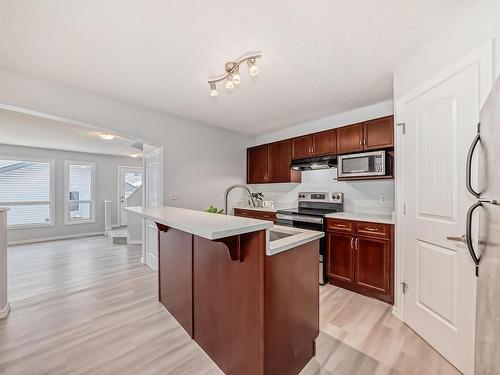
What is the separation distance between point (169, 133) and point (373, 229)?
3.10 meters

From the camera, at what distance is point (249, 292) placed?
52.6 inches

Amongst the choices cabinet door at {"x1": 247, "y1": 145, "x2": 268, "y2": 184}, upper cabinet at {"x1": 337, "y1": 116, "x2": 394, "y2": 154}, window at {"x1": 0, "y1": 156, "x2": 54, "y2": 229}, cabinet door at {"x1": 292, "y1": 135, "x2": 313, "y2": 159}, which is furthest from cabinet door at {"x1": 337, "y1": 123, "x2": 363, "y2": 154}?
window at {"x1": 0, "y1": 156, "x2": 54, "y2": 229}

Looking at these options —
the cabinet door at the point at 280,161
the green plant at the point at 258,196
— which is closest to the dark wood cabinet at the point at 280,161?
the cabinet door at the point at 280,161

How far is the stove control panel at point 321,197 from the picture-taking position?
3479mm

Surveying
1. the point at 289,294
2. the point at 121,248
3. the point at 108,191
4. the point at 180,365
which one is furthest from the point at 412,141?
the point at 108,191

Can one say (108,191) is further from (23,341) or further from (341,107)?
(341,107)

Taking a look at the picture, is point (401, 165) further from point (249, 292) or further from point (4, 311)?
point (4, 311)

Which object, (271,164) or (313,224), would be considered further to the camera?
(271,164)

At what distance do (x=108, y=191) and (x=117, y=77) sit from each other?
540 cm

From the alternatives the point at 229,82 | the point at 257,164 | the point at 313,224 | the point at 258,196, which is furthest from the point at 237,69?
the point at 258,196

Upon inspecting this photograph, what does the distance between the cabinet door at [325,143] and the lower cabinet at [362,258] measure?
3.46ft

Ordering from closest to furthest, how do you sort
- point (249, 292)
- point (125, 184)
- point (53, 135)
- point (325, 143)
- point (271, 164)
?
point (249, 292) < point (325, 143) < point (271, 164) < point (53, 135) < point (125, 184)

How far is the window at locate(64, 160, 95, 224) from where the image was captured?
6051 mm

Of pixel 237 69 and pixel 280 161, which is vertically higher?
pixel 237 69
